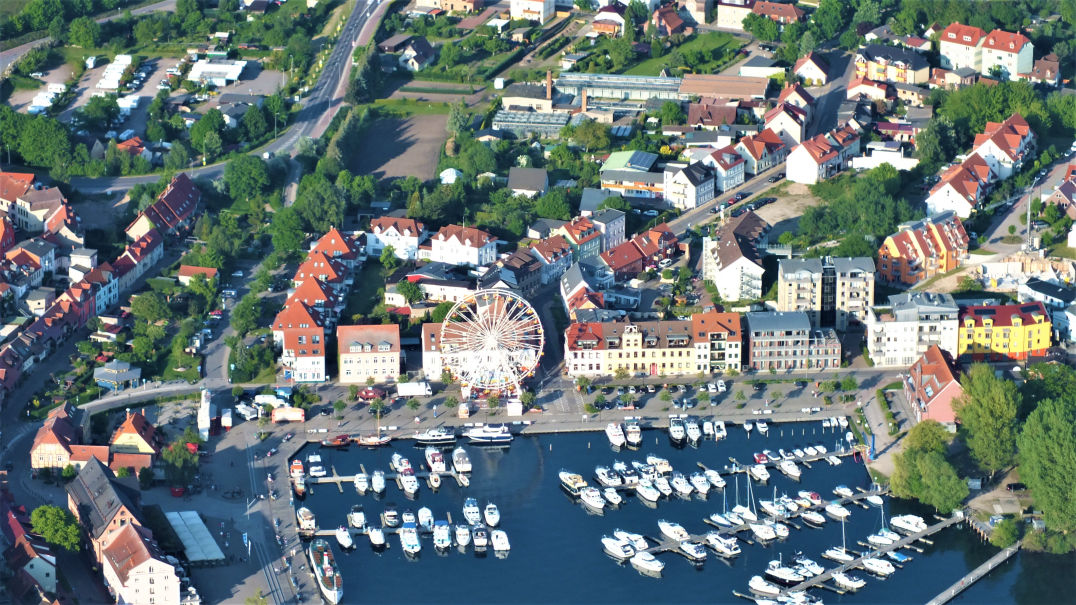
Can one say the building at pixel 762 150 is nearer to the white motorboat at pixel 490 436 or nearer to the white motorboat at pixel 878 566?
the white motorboat at pixel 490 436

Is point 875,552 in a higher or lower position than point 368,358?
lower

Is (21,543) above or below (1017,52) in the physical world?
below

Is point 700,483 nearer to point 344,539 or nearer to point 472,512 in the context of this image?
point 472,512

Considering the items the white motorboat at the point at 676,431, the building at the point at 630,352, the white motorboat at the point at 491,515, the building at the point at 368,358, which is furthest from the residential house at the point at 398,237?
the white motorboat at the point at 491,515

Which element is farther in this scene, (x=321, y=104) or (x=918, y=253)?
(x=321, y=104)

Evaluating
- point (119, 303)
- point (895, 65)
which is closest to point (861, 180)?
point (895, 65)

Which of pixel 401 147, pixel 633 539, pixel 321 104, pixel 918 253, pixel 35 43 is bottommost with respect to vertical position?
pixel 633 539

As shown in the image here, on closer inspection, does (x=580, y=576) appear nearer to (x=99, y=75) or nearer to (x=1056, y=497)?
(x=1056, y=497)

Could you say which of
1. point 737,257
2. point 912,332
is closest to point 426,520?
point 737,257
